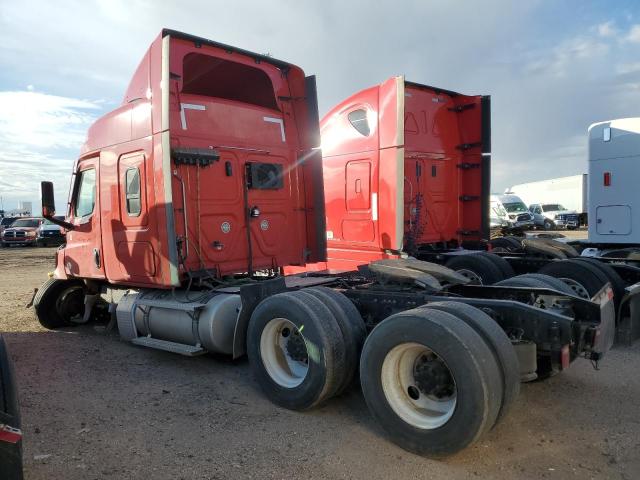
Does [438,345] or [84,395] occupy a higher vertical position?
[438,345]

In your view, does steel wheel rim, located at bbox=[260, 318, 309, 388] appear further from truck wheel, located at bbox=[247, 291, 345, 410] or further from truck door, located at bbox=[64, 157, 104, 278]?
truck door, located at bbox=[64, 157, 104, 278]

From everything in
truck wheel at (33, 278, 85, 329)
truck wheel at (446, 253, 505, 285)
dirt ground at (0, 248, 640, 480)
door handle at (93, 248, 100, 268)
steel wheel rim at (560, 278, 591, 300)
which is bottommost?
dirt ground at (0, 248, 640, 480)

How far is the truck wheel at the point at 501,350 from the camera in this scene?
3.20 m

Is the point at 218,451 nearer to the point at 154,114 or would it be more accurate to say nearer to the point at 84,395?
the point at 84,395

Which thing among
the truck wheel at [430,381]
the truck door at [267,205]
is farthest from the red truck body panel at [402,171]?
the truck wheel at [430,381]

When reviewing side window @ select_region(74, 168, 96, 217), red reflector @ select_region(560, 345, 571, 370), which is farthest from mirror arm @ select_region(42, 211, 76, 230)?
red reflector @ select_region(560, 345, 571, 370)

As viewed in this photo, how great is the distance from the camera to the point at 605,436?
12.0ft

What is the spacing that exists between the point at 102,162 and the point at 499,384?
516 centimetres

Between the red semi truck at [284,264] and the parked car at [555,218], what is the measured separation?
26253 mm

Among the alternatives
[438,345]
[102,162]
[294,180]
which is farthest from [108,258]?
[438,345]

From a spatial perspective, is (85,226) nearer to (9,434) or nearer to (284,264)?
(284,264)

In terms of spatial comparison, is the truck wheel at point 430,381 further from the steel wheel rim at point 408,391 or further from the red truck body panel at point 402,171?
the red truck body panel at point 402,171

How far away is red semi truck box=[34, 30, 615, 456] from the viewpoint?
348cm

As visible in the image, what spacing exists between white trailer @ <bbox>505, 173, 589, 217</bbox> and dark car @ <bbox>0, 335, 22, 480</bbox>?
3838 centimetres
